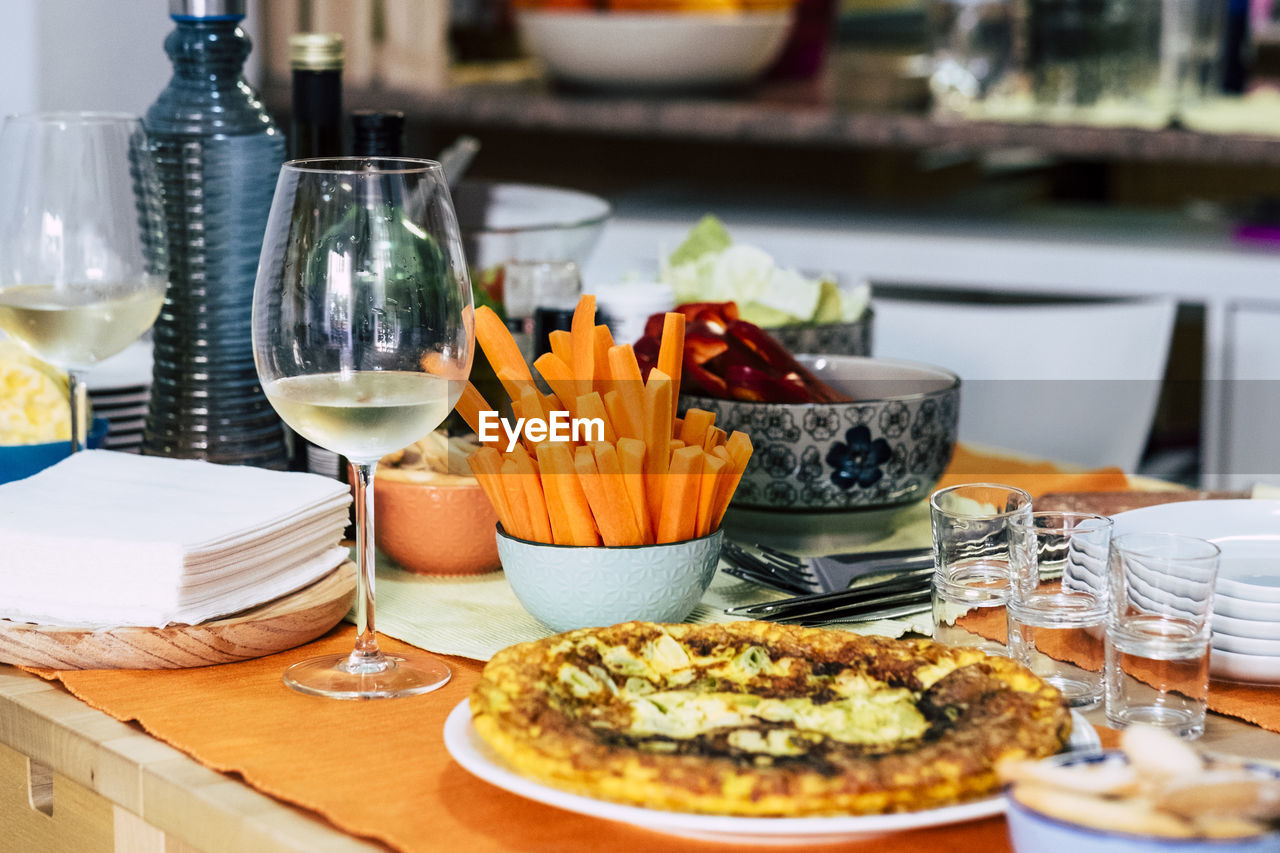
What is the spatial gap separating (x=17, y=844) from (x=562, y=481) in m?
0.39

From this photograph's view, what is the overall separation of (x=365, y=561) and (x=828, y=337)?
2.19ft

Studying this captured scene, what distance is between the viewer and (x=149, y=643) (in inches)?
33.5

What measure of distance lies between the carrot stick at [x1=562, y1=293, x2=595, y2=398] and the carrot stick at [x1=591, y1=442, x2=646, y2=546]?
7 centimetres

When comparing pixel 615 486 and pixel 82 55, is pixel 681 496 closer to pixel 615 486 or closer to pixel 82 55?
pixel 615 486

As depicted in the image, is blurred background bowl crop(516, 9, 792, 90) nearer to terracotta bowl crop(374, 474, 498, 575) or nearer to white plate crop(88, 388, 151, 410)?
white plate crop(88, 388, 151, 410)

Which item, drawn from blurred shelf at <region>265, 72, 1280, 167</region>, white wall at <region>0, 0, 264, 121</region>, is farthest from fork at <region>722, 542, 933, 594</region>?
blurred shelf at <region>265, 72, 1280, 167</region>

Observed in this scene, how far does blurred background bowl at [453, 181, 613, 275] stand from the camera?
4.33 ft

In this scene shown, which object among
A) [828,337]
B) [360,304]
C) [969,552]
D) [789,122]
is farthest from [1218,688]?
[789,122]

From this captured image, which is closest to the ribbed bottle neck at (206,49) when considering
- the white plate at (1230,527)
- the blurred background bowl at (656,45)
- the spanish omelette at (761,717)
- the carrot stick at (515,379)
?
the carrot stick at (515,379)

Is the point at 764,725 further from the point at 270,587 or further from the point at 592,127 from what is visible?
the point at 592,127

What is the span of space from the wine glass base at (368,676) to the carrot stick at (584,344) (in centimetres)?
19

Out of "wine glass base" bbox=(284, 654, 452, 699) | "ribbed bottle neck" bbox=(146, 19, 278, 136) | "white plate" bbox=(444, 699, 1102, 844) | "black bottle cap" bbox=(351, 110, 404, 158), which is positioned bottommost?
"wine glass base" bbox=(284, 654, 452, 699)

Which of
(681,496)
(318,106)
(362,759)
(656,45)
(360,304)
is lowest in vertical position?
(362,759)

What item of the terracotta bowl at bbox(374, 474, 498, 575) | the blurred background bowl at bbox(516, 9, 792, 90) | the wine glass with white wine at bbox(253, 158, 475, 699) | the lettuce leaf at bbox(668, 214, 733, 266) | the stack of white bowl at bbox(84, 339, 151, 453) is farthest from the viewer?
the blurred background bowl at bbox(516, 9, 792, 90)
